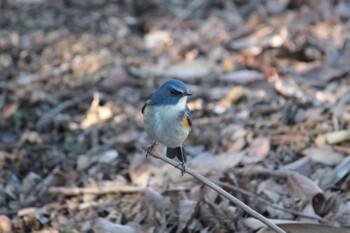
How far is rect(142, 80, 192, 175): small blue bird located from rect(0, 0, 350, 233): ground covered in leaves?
55 centimetres

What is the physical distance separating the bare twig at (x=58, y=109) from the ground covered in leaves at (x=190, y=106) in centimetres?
1

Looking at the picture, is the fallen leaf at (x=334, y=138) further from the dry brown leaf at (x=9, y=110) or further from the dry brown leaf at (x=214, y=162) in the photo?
the dry brown leaf at (x=9, y=110)

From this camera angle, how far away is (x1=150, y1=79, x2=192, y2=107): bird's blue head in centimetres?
431

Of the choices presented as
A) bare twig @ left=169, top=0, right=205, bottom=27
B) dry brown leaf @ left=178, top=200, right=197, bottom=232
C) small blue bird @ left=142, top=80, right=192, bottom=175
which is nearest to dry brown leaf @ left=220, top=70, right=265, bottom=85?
bare twig @ left=169, top=0, right=205, bottom=27

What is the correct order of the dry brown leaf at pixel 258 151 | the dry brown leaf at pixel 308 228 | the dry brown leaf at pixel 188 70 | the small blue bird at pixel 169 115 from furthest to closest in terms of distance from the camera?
the dry brown leaf at pixel 188 70
the dry brown leaf at pixel 258 151
the dry brown leaf at pixel 308 228
the small blue bird at pixel 169 115

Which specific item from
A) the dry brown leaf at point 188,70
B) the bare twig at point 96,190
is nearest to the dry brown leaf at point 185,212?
the bare twig at point 96,190

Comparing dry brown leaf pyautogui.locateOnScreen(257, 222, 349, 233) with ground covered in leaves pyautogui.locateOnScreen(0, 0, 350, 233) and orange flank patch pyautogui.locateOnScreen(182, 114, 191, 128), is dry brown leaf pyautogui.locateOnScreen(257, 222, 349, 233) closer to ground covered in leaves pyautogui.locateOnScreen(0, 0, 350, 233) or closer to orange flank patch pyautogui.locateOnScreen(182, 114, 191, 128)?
ground covered in leaves pyautogui.locateOnScreen(0, 0, 350, 233)

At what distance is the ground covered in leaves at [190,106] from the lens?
5.11 meters

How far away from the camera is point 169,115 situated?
434 cm

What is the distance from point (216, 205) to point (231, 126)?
1.55 m

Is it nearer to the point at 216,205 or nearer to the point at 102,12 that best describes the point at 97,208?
the point at 216,205

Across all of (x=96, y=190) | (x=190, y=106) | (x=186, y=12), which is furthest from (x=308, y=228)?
(x=186, y=12)

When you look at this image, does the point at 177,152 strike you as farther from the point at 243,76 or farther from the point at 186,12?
the point at 186,12

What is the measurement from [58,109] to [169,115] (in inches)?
A: 115
